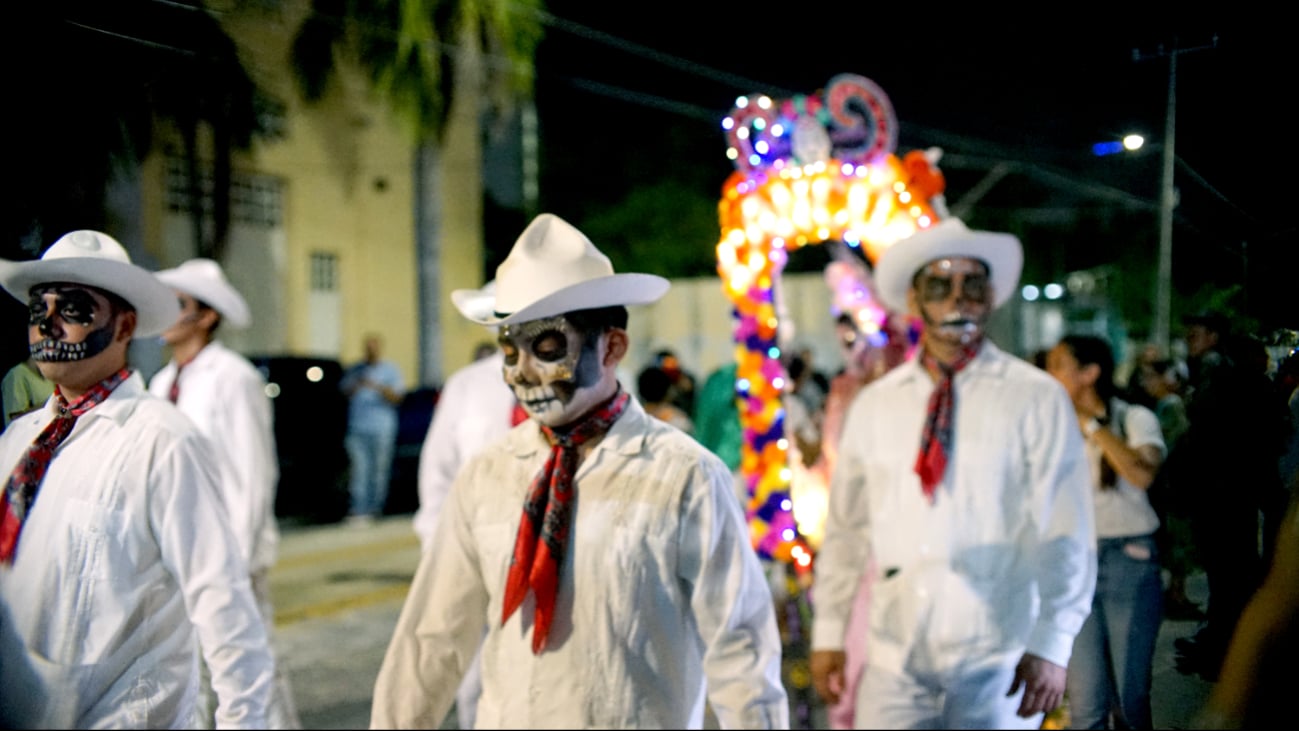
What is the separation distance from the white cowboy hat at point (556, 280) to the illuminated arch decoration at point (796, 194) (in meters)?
4.52

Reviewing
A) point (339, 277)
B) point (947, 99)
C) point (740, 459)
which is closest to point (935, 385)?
point (947, 99)

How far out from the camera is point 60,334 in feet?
10.2

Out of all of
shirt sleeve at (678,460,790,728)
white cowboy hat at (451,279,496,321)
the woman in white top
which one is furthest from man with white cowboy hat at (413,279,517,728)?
shirt sleeve at (678,460,790,728)

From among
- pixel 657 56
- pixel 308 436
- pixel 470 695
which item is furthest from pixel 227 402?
pixel 308 436

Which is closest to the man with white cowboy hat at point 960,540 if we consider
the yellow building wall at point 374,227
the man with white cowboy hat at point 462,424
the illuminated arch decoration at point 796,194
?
the man with white cowboy hat at point 462,424

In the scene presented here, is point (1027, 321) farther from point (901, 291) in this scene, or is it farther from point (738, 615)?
point (738, 615)

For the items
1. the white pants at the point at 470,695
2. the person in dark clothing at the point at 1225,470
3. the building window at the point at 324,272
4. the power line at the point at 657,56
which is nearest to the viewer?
the person in dark clothing at the point at 1225,470

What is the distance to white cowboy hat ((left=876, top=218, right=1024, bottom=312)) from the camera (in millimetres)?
4676

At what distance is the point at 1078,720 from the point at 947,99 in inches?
125

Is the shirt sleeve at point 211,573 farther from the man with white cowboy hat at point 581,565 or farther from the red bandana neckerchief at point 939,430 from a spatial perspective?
the red bandana neckerchief at point 939,430

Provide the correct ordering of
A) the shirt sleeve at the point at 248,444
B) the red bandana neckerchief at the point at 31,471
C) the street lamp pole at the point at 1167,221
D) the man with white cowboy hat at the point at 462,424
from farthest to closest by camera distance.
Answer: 1. the man with white cowboy hat at the point at 462,424
2. the shirt sleeve at the point at 248,444
3. the street lamp pole at the point at 1167,221
4. the red bandana neckerchief at the point at 31,471

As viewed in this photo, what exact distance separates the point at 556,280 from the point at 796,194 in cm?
512

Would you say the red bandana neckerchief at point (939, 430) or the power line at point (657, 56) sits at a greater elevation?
the power line at point (657, 56)

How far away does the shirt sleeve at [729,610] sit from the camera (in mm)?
3117
